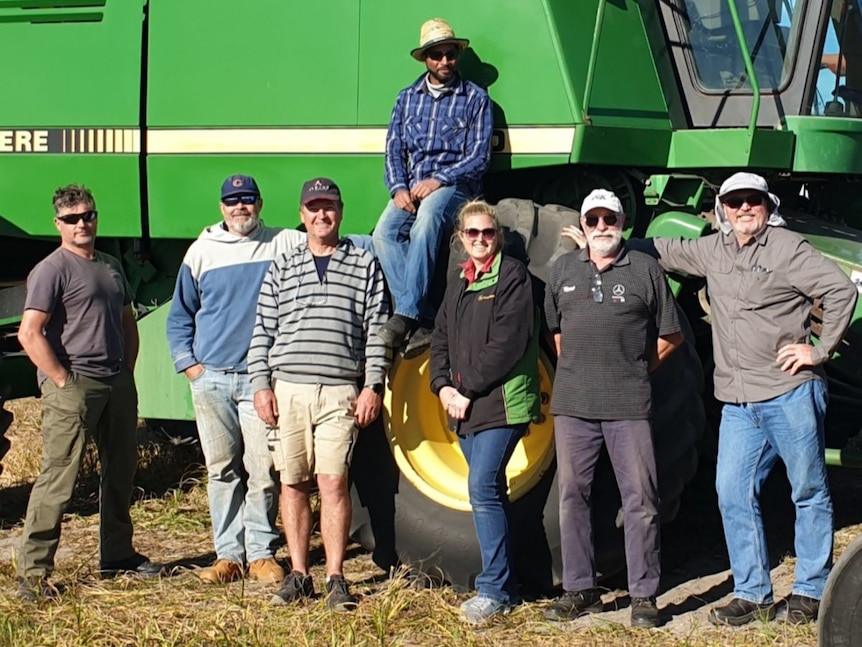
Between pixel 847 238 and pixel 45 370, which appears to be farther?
pixel 847 238

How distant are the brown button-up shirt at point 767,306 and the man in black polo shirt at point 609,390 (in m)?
0.22

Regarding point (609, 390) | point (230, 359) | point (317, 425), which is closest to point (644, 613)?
point (609, 390)

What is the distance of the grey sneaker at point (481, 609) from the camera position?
202 inches

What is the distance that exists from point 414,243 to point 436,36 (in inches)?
36.1

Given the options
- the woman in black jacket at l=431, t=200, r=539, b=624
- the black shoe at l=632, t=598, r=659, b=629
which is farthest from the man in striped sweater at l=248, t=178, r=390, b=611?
the black shoe at l=632, t=598, r=659, b=629

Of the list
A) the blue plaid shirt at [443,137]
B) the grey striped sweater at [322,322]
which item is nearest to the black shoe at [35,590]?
the grey striped sweater at [322,322]

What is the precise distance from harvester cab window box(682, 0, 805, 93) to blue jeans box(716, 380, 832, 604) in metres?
1.74

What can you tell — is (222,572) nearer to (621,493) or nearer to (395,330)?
(395,330)

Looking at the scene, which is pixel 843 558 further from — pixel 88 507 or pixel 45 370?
pixel 88 507

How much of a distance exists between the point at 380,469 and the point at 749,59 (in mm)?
2435

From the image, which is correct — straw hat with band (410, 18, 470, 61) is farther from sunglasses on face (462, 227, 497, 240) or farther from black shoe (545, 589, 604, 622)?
black shoe (545, 589, 604, 622)

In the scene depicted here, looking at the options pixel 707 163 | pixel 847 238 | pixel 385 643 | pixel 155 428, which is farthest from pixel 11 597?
pixel 847 238

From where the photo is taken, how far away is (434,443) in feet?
19.6

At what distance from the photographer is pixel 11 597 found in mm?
5363
